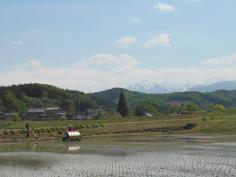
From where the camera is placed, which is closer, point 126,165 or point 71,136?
point 126,165

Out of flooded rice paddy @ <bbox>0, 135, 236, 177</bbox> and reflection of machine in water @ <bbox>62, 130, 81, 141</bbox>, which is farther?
reflection of machine in water @ <bbox>62, 130, 81, 141</bbox>

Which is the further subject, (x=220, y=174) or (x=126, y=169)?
(x=126, y=169)

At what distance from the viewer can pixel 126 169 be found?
3100cm

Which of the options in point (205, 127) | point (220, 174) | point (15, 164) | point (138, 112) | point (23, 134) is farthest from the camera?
point (138, 112)

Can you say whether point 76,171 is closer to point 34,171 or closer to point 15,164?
point 34,171

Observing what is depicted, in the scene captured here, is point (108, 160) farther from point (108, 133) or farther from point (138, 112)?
point (138, 112)

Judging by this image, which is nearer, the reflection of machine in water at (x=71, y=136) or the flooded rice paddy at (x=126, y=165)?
the flooded rice paddy at (x=126, y=165)

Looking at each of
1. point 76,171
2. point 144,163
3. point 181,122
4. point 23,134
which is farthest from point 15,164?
point 181,122

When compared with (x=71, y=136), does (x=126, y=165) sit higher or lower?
lower

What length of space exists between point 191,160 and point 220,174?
25.4 feet

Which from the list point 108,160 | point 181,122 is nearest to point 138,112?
point 181,122

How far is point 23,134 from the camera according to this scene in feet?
251

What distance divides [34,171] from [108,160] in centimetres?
728

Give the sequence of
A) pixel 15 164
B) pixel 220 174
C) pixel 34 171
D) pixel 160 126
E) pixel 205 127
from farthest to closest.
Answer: pixel 160 126, pixel 205 127, pixel 15 164, pixel 34 171, pixel 220 174
